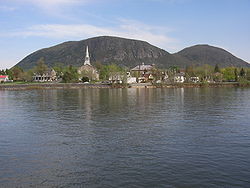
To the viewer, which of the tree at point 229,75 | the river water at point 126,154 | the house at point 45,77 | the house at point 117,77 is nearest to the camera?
the river water at point 126,154

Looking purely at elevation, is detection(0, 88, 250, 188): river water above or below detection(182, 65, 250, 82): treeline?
below

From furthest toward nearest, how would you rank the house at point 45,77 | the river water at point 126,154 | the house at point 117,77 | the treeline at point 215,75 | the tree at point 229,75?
the house at point 45,77, the tree at point 229,75, the treeline at point 215,75, the house at point 117,77, the river water at point 126,154

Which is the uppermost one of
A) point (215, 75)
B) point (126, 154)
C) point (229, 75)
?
point (215, 75)

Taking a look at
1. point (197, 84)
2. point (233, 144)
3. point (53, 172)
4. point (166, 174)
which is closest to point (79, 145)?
point (53, 172)

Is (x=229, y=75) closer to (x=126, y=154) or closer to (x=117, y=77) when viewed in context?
(x=117, y=77)

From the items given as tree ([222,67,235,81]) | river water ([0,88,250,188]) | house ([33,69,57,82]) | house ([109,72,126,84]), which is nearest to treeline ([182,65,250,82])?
tree ([222,67,235,81])

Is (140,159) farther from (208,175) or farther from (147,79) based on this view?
(147,79)

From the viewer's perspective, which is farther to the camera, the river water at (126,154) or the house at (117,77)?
the house at (117,77)

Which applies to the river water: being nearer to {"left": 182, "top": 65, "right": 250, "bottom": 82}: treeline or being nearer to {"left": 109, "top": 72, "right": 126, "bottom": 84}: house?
{"left": 109, "top": 72, "right": 126, "bottom": 84}: house

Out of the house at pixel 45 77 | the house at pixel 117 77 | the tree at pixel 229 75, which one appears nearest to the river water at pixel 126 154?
the house at pixel 117 77

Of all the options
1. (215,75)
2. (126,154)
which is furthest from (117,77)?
(126,154)

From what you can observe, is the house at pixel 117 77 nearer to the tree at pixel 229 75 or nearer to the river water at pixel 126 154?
the tree at pixel 229 75

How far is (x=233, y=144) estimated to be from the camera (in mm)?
20844

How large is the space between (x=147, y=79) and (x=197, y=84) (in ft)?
157
